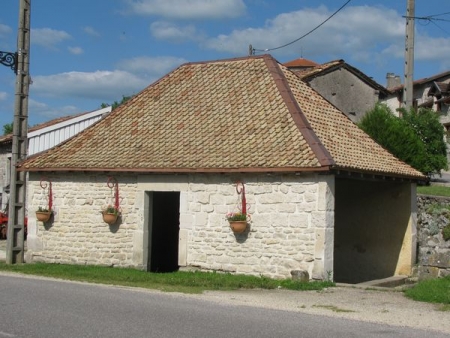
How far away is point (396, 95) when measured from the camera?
52594 millimetres

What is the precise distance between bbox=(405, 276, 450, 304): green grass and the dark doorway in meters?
7.83

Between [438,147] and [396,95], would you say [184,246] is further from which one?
[396,95]

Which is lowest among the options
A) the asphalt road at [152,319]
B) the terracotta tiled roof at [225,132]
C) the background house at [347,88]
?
the asphalt road at [152,319]

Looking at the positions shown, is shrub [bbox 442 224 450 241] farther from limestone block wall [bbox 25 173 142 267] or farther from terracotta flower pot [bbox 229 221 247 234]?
limestone block wall [bbox 25 173 142 267]

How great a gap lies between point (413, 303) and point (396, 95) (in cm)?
4350

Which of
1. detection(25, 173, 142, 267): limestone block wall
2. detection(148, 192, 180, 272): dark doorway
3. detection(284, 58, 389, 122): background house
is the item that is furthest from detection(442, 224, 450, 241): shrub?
detection(284, 58, 389, 122): background house

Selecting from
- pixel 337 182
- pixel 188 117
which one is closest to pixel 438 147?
pixel 337 182

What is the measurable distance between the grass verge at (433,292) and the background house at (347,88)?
63.8ft

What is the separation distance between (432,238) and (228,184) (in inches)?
196

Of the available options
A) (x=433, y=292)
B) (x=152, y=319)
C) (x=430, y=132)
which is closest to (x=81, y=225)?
(x=152, y=319)

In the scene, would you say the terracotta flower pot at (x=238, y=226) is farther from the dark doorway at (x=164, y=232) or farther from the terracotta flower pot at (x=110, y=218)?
the dark doorway at (x=164, y=232)

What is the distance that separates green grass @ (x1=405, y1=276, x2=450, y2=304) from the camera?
11.1 meters

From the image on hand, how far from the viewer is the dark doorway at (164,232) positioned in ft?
60.4

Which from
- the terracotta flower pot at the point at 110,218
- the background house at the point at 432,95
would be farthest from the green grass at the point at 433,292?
the background house at the point at 432,95
